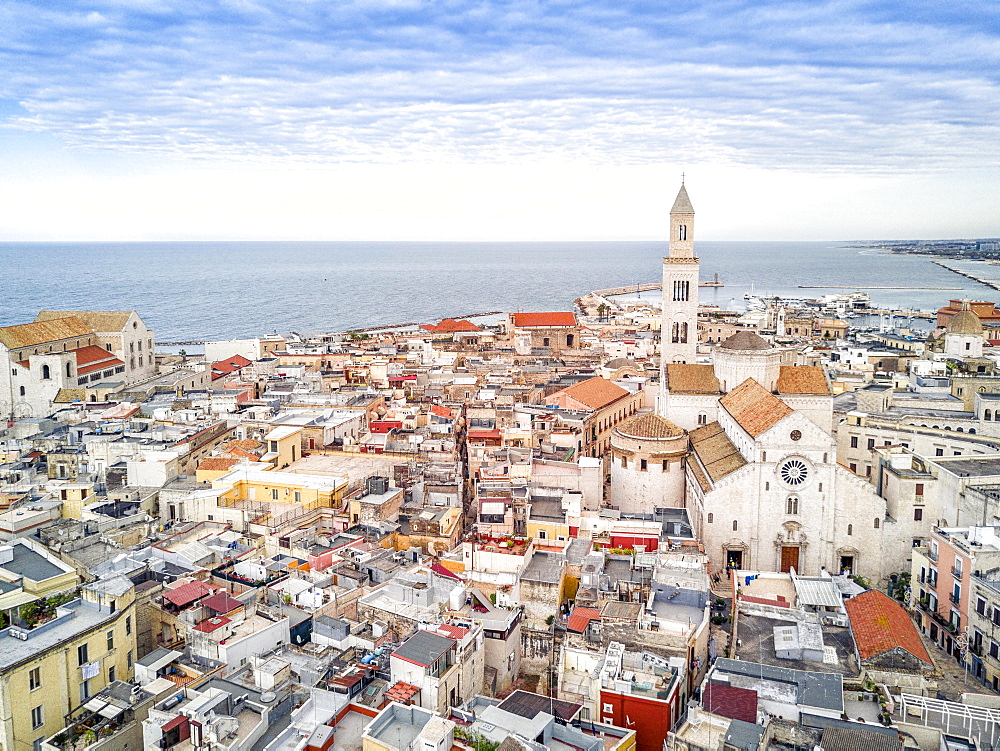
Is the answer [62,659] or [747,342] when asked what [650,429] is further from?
[62,659]

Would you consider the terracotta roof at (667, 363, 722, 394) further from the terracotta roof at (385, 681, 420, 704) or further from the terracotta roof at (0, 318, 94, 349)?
the terracotta roof at (0, 318, 94, 349)

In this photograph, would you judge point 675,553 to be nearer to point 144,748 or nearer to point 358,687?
point 358,687

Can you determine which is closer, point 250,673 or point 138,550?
point 250,673

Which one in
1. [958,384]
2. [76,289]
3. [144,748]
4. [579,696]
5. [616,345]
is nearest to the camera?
[144,748]

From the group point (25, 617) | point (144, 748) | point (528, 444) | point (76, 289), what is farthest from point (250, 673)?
point (76, 289)

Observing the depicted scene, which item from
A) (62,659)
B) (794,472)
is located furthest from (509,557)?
(794,472)

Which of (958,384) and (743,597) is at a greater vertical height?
(958,384)
